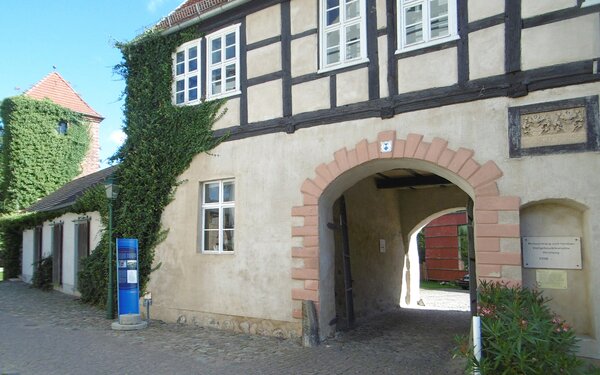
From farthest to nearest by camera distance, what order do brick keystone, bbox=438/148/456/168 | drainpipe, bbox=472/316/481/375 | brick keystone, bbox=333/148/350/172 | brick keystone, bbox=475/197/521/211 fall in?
brick keystone, bbox=333/148/350/172 < brick keystone, bbox=438/148/456/168 < brick keystone, bbox=475/197/521/211 < drainpipe, bbox=472/316/481/375

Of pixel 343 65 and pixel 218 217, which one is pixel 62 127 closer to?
pixel 218 217

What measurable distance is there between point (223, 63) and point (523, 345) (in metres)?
7.66

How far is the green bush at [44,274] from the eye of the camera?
17.2 meters

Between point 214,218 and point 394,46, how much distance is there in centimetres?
488

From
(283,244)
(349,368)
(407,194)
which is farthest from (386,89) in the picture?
(407,194)

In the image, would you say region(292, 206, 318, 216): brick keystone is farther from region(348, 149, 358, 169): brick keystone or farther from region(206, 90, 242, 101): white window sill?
region(206, 90, 242, 101): white window sill

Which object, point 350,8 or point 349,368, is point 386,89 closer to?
point 350,8

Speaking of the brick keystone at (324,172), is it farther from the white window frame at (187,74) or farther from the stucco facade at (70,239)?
the stucco facade at (70,239)

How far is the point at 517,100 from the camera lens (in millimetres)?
6824

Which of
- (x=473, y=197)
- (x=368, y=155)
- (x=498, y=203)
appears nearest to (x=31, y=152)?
(x=368, y=155)

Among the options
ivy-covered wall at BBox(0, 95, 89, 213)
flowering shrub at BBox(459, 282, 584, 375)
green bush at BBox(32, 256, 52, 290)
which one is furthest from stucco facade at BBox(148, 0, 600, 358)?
ivy-covered wall at BBox(0, 95, 89, 213)

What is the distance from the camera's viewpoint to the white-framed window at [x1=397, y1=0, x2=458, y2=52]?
24.2 ft

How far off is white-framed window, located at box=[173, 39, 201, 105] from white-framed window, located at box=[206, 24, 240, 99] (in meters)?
0.35

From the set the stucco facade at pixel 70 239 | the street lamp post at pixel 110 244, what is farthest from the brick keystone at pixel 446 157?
the stucco facade at pixel 70 239
